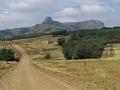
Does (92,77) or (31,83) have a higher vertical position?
(31,83)

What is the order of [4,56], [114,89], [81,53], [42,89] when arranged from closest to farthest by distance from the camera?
[114,89] < [42,89] < [81,53] < [4,56]

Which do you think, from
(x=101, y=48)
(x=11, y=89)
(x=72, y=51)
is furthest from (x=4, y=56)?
(x=11, y=89)

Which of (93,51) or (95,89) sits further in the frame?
(93,51)

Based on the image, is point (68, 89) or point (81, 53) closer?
point (68, 89)

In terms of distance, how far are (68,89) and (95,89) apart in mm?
2210

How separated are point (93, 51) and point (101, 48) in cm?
449

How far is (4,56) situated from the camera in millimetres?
165875

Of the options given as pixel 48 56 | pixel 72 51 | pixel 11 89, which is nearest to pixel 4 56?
pixel 48 56

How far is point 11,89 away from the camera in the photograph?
32719 mm

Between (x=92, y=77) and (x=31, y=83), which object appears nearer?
(x=31, y=83)

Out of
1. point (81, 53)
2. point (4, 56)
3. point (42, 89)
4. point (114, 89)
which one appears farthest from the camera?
point (4, 56)

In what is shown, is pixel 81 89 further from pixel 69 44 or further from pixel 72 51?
pixel 69 44

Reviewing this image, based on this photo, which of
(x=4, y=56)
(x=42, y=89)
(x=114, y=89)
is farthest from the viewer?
(x=4, y=56)

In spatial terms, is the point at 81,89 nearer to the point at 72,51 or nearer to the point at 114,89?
the point at 114,89
